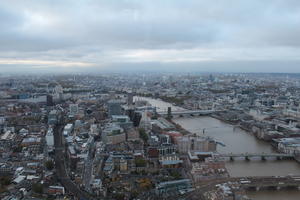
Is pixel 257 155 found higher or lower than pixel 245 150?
higher

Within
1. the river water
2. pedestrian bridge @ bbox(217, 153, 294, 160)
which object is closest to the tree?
the river water

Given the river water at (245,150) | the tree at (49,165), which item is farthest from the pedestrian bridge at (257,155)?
the tree at (49,165)

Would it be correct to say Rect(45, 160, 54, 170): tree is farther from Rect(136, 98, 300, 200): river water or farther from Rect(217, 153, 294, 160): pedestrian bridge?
Rect(217, 153, 294, 160): pedestrian bridge

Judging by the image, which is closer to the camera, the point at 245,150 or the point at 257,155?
the point at 257,155

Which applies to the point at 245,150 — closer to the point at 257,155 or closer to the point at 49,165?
the point at 257,155

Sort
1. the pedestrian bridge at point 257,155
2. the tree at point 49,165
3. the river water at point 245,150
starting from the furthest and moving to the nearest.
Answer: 1. the pedestrian bridge at point 257,155
2. the tree at point 49,165
3. the river water at point 245,150

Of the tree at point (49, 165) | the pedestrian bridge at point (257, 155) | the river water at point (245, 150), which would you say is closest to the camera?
the river water at point (245, 150)

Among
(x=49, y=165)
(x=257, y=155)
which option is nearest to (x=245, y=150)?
(x=257, y=155)

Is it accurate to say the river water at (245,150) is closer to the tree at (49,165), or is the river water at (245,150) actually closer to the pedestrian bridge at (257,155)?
the pedestrian bridge at (257,155)
